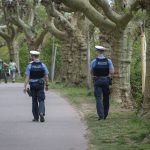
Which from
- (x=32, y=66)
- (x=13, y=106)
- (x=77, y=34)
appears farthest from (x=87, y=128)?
(x=77, y=34)

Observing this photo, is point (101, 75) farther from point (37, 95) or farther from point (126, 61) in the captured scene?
point (126, 61)

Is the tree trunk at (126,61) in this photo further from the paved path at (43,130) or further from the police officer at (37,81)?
the police officer at (37,81)

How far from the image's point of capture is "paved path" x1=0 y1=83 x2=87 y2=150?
11.7m

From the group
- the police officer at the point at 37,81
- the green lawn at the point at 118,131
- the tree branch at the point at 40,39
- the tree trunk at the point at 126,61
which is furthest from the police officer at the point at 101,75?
the tree branch at the point at 40,39

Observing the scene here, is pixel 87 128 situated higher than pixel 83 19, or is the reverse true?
pixel 83 19

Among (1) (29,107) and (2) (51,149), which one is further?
(1) (29,107)

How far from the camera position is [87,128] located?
14.1 m

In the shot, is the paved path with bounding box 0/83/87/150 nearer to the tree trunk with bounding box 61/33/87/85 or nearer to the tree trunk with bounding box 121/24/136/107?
the tree trunk with bounding box 121/24/136/107

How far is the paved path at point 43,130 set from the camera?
11.7 m

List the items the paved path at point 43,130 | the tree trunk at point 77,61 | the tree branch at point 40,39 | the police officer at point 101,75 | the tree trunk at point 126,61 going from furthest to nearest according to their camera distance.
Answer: the tree branch at point 40,39, the tree trunk at point 77,61, the tree trunk at point 126,61, the police officer at point 101,75, the paved path at point 43,130

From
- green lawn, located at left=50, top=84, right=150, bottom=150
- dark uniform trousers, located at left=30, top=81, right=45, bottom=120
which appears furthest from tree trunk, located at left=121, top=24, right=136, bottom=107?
dark uniform trousers, located at left=30, top=81, right=45, bottom=120

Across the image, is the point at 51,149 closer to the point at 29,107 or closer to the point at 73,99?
the point at 29,107

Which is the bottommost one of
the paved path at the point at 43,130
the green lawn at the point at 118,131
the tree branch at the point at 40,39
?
the paved path at the point at 43,130

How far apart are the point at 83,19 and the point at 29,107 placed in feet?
46.3
